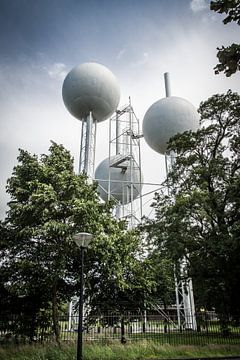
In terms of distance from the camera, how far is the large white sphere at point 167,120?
26922 millimetres

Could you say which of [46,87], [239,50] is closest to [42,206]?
[46,87]

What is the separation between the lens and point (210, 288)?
1480 cm

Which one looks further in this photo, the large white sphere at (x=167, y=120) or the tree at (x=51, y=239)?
the large white sphere at (x=167, y=120)

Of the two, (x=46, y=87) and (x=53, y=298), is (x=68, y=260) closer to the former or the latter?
(x=53, y=298)

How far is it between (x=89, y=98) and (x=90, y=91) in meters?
0.58

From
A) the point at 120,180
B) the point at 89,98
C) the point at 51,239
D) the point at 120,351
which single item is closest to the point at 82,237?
the point at 51,239

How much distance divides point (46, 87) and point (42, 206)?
5.68 metres

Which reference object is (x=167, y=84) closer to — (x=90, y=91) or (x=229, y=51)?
(x=90, y=91)

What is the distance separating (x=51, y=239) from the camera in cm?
1351

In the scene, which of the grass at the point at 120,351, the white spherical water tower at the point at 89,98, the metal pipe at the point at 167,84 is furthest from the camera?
the metal pipe at the point at 167,84

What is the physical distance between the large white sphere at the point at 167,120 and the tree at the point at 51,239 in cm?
1369

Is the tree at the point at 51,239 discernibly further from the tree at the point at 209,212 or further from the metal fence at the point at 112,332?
the tree at the point at 209,212

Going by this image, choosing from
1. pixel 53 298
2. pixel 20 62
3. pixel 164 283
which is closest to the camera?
pixel 20 62

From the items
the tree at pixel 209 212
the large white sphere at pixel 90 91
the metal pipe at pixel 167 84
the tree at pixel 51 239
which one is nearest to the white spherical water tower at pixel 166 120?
the metal pipe at pixel 167 84
